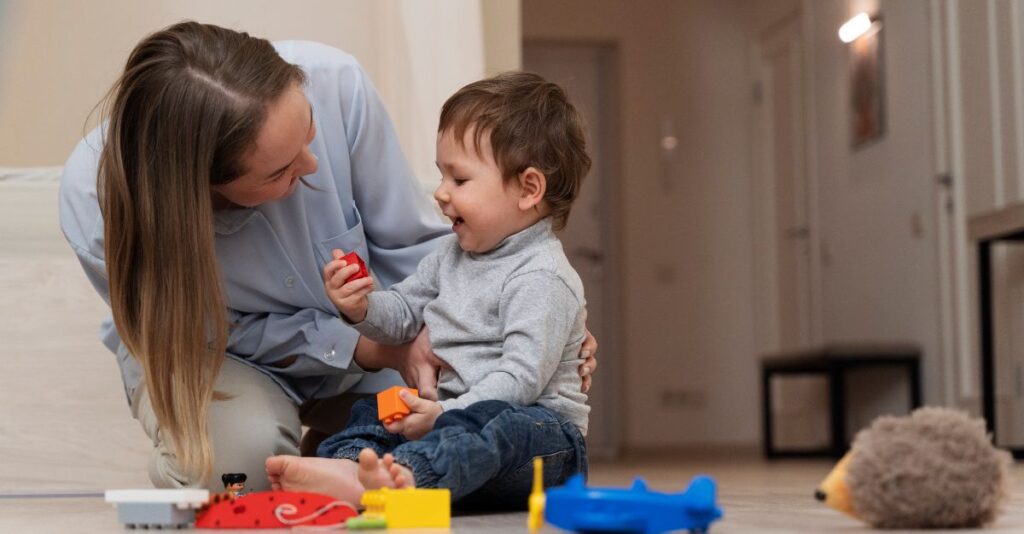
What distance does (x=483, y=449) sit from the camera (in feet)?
4.83

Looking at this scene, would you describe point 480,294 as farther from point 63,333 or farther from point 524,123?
point 63,333

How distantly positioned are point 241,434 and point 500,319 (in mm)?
479

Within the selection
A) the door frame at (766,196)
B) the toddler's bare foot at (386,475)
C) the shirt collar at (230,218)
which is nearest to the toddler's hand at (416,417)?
the toddler's bare foot at (386,475)

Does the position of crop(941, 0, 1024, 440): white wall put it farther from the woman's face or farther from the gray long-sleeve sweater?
the woman's face

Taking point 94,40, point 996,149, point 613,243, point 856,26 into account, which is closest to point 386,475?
point 94,40

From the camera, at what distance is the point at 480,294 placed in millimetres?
1681

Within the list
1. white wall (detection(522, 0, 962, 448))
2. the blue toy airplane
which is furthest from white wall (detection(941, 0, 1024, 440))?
the blue toy airplane

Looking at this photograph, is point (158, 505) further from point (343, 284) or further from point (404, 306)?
point (404, 306)

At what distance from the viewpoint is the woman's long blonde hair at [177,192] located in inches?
62.6

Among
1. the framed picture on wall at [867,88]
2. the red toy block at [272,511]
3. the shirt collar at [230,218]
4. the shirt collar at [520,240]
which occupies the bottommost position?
the red toy block at [272,511]

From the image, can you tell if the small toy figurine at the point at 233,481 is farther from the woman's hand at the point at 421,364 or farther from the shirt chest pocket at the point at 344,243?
the shirt chest pocket at the point at 344,243

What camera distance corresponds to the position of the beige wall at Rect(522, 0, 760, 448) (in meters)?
7.59

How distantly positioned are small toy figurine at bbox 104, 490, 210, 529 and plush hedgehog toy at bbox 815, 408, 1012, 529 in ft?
2.27

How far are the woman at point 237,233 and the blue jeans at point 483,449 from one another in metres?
0.13
